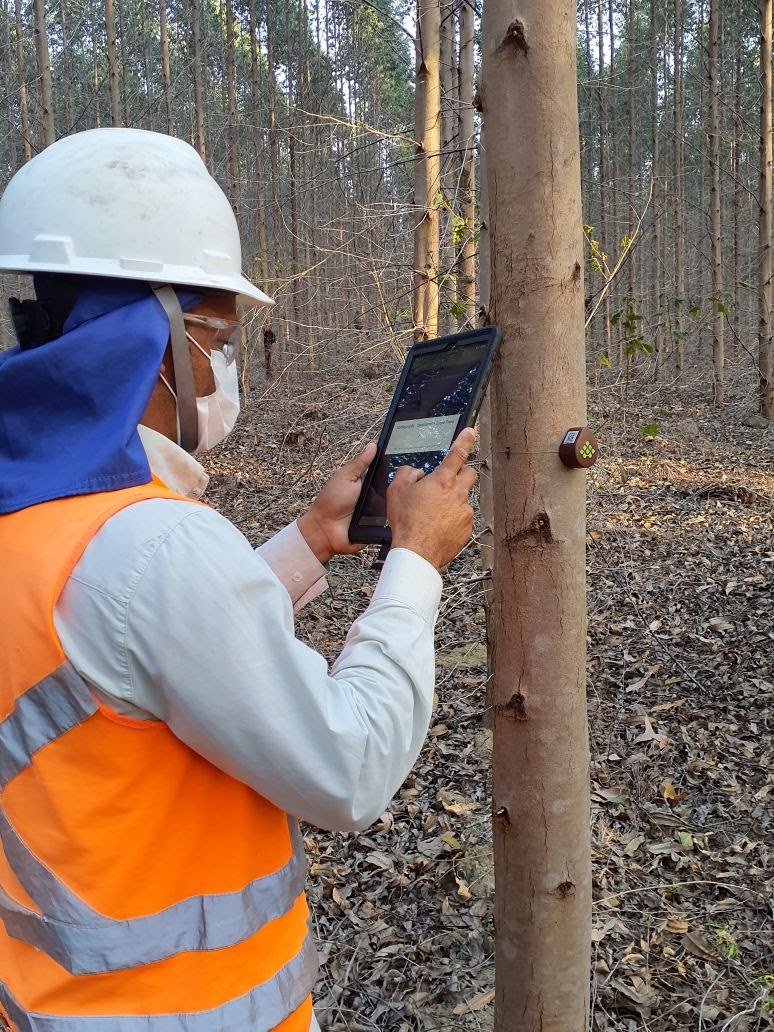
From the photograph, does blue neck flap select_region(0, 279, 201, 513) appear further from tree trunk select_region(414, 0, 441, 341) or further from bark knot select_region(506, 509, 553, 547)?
tree trunk select_region(414, 0, 441, 341)

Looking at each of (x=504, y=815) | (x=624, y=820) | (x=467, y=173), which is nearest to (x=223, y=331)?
(x=504, y=815)

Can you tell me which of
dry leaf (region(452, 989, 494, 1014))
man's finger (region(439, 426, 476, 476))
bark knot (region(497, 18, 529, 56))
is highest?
bark knot (region(497, 18, 529, 56))

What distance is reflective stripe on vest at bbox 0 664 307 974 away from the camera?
114 centimetres

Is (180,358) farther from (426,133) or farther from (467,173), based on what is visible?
(426,133)

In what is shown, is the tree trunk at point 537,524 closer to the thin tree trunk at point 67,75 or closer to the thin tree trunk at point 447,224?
the thin tree trunk at point 447,224

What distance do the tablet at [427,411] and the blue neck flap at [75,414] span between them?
58 cm

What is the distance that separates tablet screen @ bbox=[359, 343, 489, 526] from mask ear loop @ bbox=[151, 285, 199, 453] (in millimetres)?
459

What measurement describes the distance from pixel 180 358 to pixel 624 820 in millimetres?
3105

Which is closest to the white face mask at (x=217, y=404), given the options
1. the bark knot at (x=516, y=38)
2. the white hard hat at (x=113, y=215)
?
the white hard hat at (x=113, y=215)

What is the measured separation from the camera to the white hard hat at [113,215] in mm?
1364

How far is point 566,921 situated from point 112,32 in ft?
44.9

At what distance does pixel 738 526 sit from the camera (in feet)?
24.2

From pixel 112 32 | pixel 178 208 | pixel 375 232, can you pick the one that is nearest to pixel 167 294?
pixel 178 208

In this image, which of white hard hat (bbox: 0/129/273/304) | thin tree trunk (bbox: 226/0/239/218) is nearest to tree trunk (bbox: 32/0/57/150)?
thin tree trunk (bbox: 226/0/239/218)
